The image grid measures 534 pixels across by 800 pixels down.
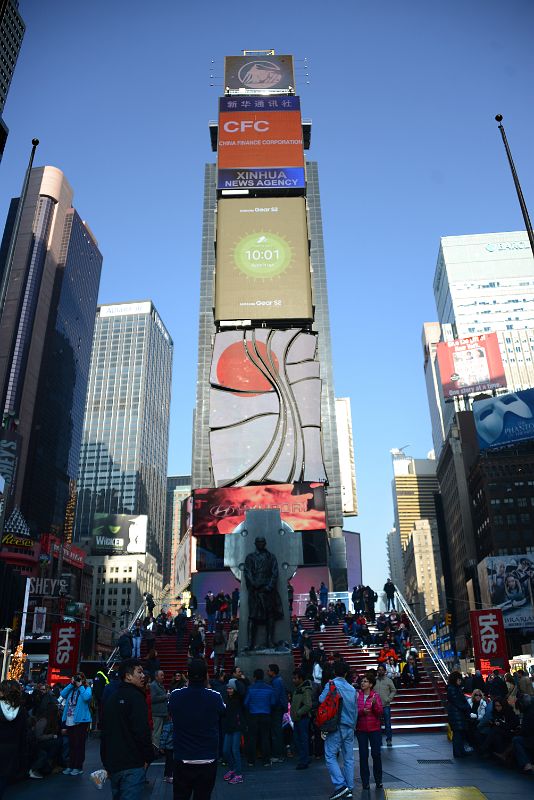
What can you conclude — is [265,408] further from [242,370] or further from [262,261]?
[262,261]

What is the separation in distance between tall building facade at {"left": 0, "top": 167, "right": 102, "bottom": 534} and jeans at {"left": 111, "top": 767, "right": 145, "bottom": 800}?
121840mm

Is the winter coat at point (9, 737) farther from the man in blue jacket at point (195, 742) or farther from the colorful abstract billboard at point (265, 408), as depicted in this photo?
the colorful abstract billboard at point (265, 408)

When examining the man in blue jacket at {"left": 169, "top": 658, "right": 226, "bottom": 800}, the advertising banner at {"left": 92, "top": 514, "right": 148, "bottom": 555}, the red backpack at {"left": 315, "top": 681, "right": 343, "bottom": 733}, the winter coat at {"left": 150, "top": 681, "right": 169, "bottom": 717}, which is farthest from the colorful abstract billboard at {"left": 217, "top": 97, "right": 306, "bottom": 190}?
the advertising banner at {"left": 92, "top": 514, "right": 148, "bottom": 555}

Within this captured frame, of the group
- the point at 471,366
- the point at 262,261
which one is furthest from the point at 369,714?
the point at 471,366

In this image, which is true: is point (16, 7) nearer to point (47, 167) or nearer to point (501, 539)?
point (501, 539)

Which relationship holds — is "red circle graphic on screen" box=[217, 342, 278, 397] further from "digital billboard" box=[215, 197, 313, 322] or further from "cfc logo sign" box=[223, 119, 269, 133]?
"cfc logo sign" box=[223, 119, 269, 133]

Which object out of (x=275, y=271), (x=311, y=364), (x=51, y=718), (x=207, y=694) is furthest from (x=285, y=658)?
(x=275, y=271)

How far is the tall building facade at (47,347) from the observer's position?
130250mm

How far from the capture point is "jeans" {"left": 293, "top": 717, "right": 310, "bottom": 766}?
11.4 meters

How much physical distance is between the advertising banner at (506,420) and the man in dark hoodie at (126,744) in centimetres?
7642

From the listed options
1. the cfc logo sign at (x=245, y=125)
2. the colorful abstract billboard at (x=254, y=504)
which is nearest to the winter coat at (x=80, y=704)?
the colorful abstract billboard at (x=254, y=504)

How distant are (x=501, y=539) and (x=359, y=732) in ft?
278

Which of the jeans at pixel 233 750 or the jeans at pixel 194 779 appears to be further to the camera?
the jeans at pixel 233 750

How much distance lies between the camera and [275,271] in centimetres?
5806
